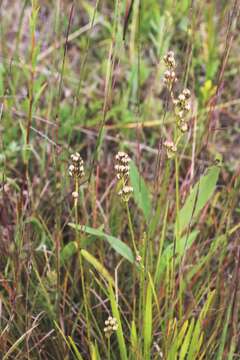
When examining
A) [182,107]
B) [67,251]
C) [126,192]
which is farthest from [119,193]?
[67,251]

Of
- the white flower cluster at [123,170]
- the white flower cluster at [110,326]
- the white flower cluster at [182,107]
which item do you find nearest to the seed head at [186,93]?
the white flower cluster at [182,107]

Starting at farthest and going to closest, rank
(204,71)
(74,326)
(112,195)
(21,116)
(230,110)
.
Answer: (204,71) < (230,110) < (21,116) < (112,195) < (74,326)

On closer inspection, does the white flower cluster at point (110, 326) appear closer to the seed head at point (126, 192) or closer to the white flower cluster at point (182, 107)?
the seed head at point (126, 192)

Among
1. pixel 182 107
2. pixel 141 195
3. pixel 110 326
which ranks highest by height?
pixel 182 107

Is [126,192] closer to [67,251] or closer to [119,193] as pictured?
[119,193]

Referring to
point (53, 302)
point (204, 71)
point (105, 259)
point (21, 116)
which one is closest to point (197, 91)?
point (204, 71)

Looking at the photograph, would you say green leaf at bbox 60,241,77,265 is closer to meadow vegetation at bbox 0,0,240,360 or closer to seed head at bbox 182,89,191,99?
meadow vegetation at bbox 0,0,240,360

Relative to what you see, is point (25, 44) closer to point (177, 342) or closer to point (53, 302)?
point (53, 302)

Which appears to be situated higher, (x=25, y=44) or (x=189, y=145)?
(x=25, y=44)
